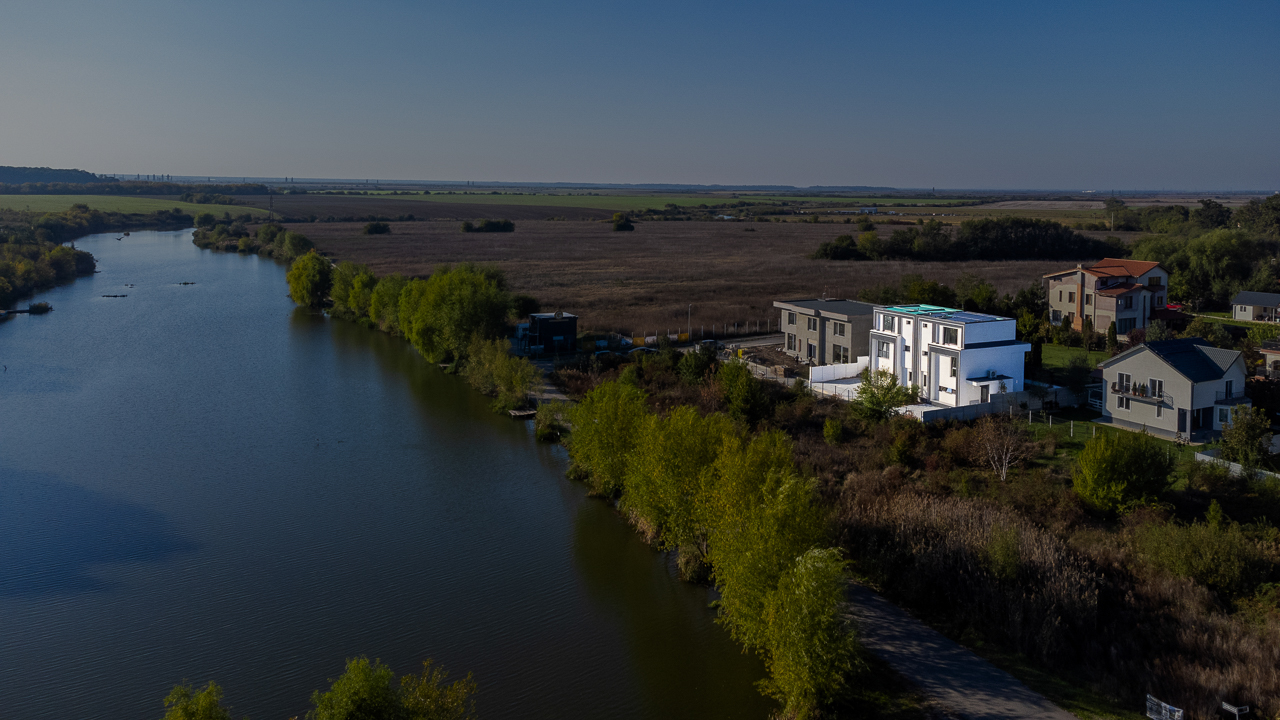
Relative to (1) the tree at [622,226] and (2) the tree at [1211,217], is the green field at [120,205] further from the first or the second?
(2) the tree at [1211,217]

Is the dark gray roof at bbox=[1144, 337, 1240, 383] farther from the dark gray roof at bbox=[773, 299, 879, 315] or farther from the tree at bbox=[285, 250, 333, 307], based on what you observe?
the tree at bbox=[285, 250, 333, 307]

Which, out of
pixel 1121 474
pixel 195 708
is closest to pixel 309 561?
pixel 195 708

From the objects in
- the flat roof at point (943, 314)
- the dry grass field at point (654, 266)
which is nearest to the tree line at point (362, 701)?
the flat roof at point (943, 314)

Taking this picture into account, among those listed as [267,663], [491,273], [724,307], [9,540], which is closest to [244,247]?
[491,273]

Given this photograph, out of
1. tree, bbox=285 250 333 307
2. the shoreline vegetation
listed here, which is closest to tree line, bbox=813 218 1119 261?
tree, bbox=285 250 333 307

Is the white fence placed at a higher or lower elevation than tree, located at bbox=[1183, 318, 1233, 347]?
lower

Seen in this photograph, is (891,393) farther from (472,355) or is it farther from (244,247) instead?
(244,247)

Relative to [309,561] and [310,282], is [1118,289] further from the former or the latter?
[310,282]
